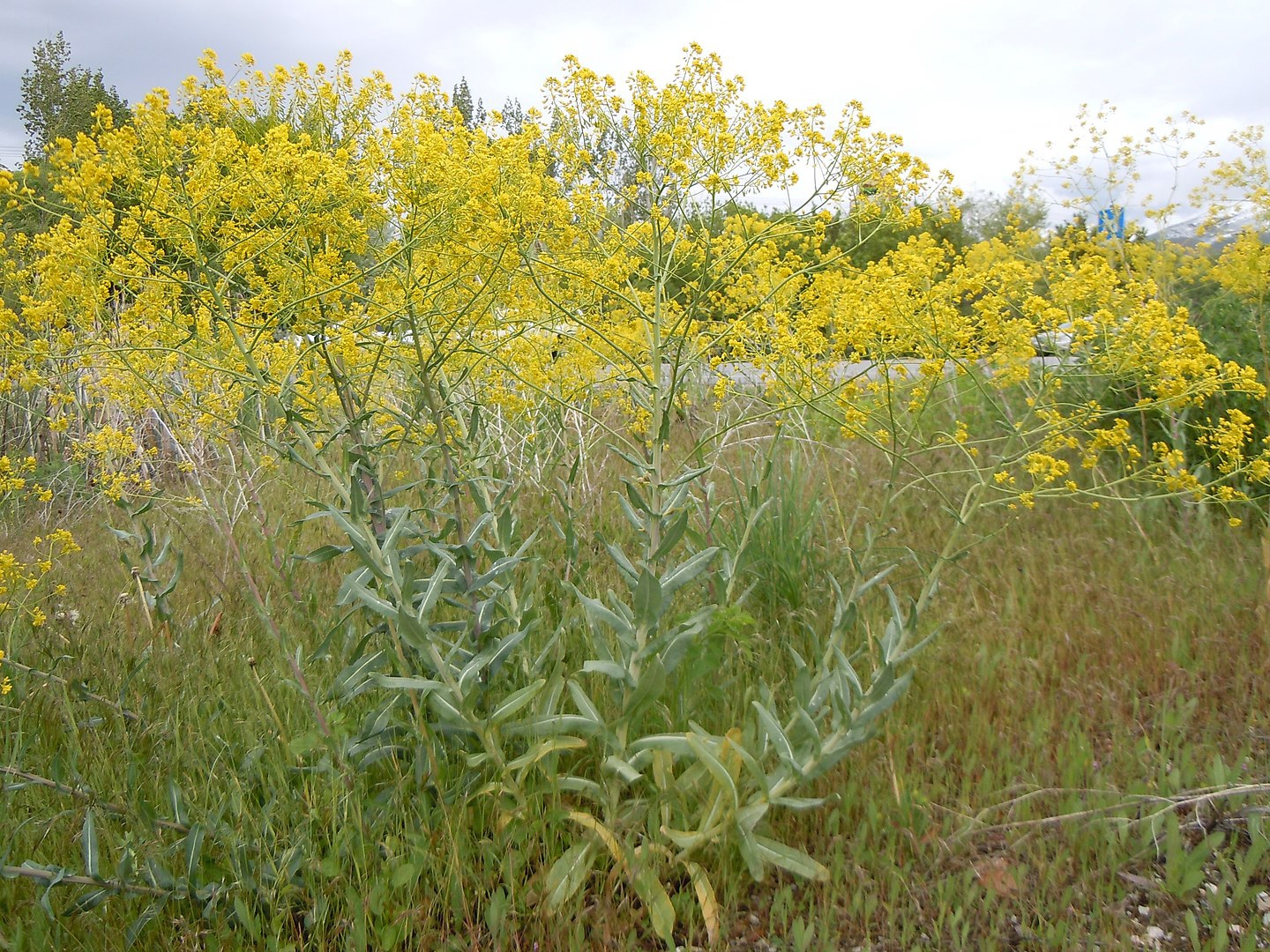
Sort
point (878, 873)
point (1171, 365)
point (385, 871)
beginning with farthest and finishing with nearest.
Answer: point (1171, 365)
point (878, 873)
point (385, 871)

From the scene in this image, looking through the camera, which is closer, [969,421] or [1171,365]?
[1171,365]

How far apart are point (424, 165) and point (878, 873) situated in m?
2.01

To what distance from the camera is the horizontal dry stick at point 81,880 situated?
1.48m

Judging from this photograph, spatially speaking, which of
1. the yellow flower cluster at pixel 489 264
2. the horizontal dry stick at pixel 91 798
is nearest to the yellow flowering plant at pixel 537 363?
the yellow flower cluster at pixel 489 264

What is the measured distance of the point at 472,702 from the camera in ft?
5.92

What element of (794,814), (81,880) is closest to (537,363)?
(794,814)

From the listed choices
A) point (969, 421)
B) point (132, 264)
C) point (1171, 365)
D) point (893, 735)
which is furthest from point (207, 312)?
point (969, 421)

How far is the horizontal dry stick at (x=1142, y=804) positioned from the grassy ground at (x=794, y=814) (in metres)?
0.01

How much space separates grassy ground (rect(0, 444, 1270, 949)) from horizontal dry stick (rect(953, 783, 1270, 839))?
15 millimetres

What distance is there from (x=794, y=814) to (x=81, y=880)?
1436 millimetres

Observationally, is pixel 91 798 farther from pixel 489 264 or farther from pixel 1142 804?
pixel 1142 804

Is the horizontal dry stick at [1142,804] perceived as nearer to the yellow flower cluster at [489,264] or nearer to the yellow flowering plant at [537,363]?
the yellow flowering plant at [537,363]

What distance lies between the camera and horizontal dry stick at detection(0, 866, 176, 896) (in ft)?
4.84

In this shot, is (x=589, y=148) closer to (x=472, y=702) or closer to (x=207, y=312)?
(x=207, y=312)
